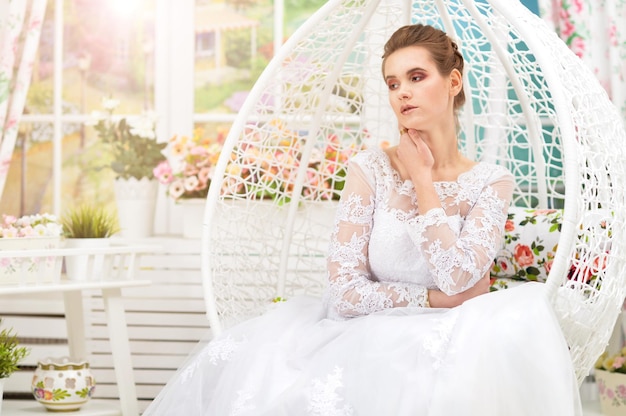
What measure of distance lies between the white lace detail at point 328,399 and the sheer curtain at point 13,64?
1879 mm

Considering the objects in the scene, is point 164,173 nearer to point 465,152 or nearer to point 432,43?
point 465,152

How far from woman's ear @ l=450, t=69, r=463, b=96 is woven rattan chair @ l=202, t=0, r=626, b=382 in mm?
193

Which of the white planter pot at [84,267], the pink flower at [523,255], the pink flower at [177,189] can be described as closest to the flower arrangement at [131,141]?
the pink flower at [177,189]

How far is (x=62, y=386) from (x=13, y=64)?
127cm

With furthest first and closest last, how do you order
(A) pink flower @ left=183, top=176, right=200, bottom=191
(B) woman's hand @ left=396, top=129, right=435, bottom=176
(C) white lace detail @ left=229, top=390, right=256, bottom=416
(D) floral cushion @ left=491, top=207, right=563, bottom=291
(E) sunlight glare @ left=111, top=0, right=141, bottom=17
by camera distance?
(E) sunlight glare @ left=111, top=0, right=141, bottom=17 < (A) pink flower @ left=183, top=176, right=200, bottom=191 < (D) floral cushion @ left=491, top=207, right=563, bottom=291 < (B) woman's hand @ left=396, top=129, right=435, bottom=176 < (C) white lace detail @ left=229, top=390, right=256, bottom=416

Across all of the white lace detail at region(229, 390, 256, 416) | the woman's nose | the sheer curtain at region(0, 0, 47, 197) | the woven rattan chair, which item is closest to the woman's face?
the woman's nose

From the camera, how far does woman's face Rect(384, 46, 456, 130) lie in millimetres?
2393

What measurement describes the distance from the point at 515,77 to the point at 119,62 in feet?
5.44

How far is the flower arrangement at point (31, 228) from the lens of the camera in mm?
2818

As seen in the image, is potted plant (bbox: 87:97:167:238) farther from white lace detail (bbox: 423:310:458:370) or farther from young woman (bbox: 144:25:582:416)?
white lace detail (bbox: 423:310:458:370)

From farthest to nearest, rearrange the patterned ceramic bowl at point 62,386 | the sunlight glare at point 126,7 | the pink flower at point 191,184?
1. the sunlight glare at point 126,7
2. the pink flower at point 191,184
3. the patterned ceramic bowl at point 62,386

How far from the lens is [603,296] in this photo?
7.27ft

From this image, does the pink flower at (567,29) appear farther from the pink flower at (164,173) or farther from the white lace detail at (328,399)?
the white lace detail at (328,399)

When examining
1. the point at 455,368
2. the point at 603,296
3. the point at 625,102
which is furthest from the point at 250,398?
the point at 625,102
